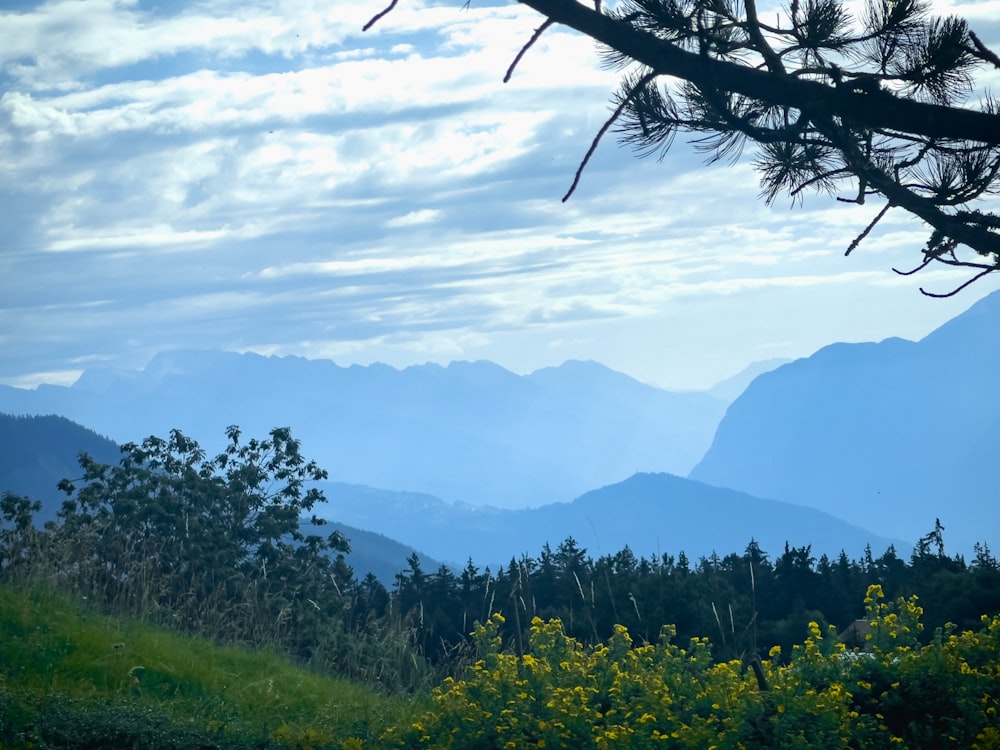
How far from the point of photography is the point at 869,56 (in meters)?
4.32

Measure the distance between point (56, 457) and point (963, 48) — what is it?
343 ft

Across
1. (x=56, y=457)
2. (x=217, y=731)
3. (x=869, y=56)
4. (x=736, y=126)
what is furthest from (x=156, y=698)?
(x=56, y=457)

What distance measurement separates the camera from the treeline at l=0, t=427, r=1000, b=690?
9078 mm

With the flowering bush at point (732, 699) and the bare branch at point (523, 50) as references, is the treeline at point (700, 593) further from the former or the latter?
the bare branch at point (523, 50)

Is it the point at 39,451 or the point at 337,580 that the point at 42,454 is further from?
the point at 337,580

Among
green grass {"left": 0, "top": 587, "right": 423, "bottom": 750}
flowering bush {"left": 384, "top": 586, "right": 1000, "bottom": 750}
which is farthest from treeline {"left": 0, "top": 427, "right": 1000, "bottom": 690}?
green grass {"left": 0, "top": 587, "right": 423, "bottom": 750}

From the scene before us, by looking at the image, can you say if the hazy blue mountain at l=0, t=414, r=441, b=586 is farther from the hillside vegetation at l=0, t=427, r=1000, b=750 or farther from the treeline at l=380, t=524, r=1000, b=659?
the treeline at l=380, t=524, r=1000, b=659

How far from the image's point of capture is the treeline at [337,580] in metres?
9.08

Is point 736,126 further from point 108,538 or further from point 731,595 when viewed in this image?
point 108,538

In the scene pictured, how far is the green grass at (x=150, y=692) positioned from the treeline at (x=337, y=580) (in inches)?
31.9

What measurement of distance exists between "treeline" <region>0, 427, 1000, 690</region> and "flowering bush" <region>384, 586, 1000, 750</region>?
603 millimetres

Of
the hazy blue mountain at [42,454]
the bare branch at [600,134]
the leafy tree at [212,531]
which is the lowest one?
the leafy tree at [212,531]

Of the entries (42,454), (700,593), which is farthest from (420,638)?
(42,454)

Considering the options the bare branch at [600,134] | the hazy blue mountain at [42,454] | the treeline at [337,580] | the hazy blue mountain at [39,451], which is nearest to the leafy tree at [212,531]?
the treeline at [337,580]
